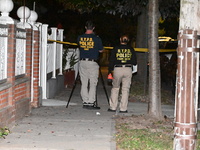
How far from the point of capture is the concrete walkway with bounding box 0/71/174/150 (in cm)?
765

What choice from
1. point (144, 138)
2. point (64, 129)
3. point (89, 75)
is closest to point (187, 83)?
point (144, 138)

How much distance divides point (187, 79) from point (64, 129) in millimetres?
3210

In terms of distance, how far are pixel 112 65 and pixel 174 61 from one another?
6.54 metres

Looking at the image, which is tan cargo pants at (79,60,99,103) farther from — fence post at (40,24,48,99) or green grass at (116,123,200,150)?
green grass at (116,123,200,150)

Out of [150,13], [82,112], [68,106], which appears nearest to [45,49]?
[68,106]

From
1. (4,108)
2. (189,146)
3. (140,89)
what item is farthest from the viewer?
(140,89)

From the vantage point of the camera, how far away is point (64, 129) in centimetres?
900

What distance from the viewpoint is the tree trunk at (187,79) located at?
21.0 feet

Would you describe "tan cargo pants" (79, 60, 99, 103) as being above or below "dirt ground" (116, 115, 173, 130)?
above

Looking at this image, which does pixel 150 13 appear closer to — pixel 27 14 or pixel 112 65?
pixel 112 65

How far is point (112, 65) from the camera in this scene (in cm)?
1143

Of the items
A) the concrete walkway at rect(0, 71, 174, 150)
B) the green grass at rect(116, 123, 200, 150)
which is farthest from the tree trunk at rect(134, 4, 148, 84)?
the green grass at rect(116, 123, 200, 150)

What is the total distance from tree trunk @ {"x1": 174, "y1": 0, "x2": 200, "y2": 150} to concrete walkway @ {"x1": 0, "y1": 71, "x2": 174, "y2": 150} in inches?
53.0

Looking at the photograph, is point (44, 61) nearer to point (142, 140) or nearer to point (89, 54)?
point (89, 54)
